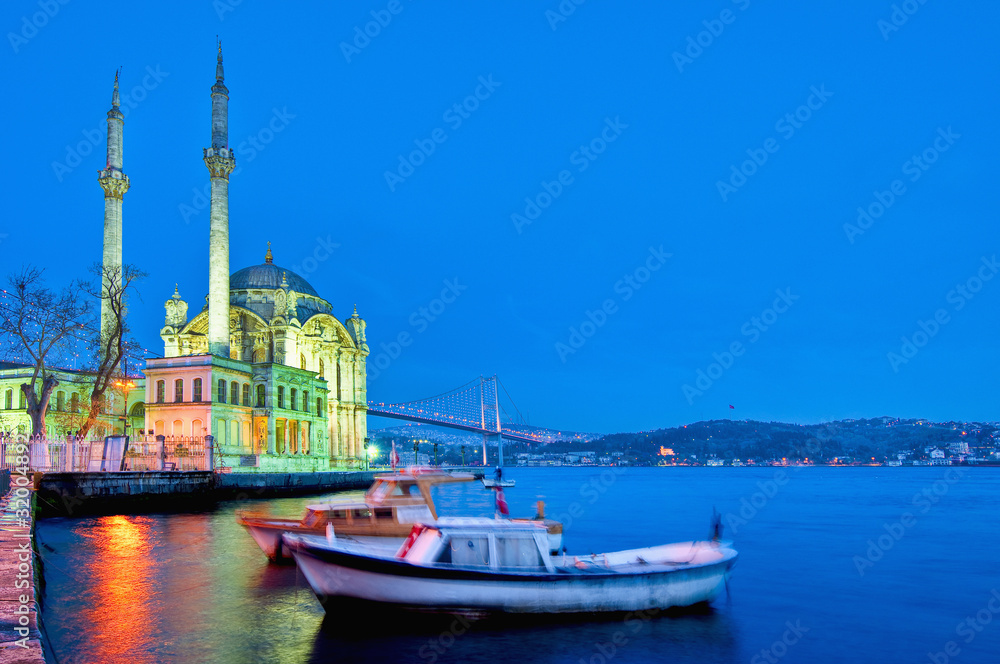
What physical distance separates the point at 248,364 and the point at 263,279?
50.3 feet

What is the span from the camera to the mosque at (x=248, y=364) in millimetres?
50188

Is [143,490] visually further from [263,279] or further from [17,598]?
[263,279]

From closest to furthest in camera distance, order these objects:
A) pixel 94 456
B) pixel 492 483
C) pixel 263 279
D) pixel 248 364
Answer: pixel 94 456 < pixel 248 364 < pixel 492 483 < pixel 263 279

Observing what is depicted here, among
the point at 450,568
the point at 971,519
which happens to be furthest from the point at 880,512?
the point at 450,568

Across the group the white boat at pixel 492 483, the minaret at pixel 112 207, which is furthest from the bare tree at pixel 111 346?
the white boat at pixel 492 483

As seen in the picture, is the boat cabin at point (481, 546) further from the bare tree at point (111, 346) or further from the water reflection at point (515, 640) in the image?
the bare tree at point (111, 346)

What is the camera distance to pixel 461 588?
11578mm

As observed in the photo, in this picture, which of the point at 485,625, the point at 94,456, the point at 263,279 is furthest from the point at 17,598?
the point at 263,279

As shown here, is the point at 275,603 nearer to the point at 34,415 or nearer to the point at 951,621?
the point at 951,621

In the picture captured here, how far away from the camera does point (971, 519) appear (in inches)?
1452

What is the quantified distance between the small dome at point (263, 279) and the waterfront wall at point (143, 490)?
25.9m

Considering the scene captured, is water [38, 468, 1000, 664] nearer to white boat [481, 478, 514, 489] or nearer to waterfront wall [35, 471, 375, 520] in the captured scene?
waterfront wall [35, 471, 375, 520]

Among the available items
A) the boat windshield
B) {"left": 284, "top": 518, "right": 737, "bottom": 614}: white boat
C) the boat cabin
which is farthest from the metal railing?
the boat windshield

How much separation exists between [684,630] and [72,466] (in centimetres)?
2553
